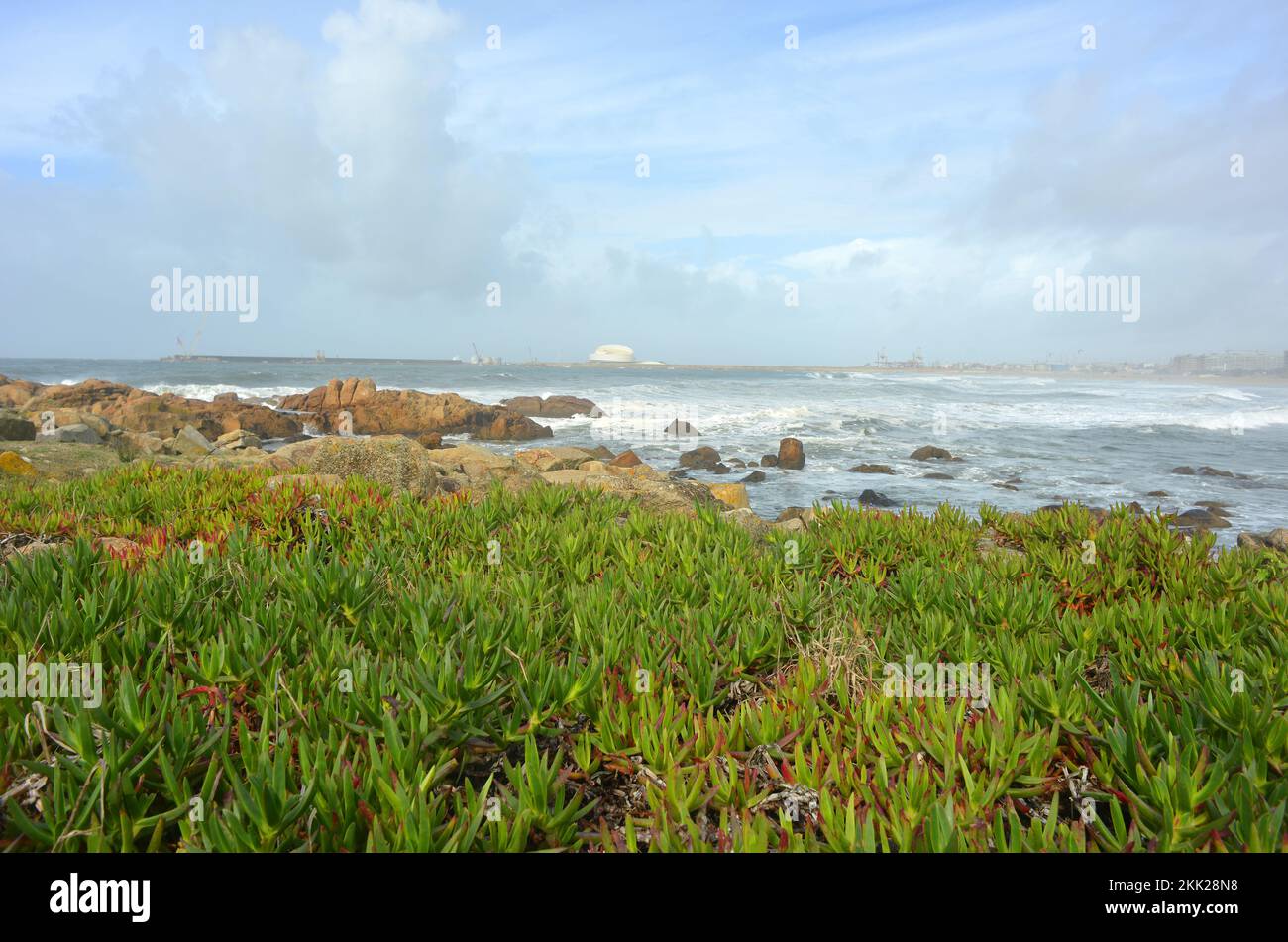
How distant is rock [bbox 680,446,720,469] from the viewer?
2339cm

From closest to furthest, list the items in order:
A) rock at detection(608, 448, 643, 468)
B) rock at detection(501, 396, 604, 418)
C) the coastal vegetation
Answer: the coastal vegetation < rock at detection(608, 448, 643, 468) < rock at detection(501, 396, 604, 418)

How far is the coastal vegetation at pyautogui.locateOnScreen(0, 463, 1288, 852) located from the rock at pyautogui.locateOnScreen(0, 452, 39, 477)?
22.9 feet

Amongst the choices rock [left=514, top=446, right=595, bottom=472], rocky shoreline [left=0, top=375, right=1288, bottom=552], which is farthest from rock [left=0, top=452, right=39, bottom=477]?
rock [left=514, top=446, right=595, bottom=472]

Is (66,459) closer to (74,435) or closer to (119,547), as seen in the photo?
(74,435)

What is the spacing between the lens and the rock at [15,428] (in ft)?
45.1

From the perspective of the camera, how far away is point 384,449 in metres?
9.36

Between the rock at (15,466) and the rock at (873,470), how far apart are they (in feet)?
64.1

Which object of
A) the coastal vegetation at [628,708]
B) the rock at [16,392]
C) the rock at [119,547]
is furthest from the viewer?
the rock at [16,392]

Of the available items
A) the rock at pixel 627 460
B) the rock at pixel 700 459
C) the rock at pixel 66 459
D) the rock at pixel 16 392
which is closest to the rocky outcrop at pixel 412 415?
the rock at pixel 700 459

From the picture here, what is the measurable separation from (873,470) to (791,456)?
104 inches

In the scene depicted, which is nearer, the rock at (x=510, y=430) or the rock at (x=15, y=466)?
the rock at (x=15, y=466)

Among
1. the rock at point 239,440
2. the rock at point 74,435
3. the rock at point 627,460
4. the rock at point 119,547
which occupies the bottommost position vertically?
the rock at point 627,460

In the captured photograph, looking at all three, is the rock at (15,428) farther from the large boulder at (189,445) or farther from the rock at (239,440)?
the rock at (239,440)

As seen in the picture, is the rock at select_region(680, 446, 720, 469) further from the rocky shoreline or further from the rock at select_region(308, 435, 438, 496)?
the rock at select_region(308, 435, 438, 496)
